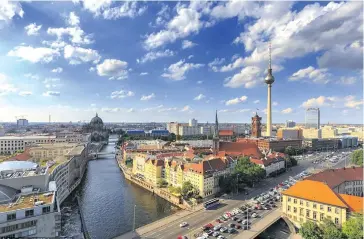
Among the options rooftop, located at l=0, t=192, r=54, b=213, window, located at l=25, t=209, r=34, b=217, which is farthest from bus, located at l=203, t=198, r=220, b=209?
window, located at l=25, t=209, r=34, b=217

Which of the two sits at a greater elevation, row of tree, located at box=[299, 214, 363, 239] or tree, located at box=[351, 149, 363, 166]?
tree, located at box=[351, 149, 363, 166]

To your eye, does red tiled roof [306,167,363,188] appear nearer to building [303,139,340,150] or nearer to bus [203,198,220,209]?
bus [203,198,220,209]

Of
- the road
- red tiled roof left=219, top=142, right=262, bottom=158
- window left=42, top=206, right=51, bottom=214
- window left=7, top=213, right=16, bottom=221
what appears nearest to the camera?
window left=7, top=213, right=16, bottom=221

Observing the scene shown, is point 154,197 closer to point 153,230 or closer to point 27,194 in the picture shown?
point 153,230

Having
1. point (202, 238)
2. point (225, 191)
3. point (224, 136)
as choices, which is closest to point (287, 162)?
point (225, 191)

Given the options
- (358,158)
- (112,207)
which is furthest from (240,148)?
(112,207)

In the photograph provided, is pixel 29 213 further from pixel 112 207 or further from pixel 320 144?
pixel 320 144

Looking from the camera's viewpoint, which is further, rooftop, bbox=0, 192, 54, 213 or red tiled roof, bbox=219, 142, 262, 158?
red tiled roof, bbox=219, 142, 262, 158
